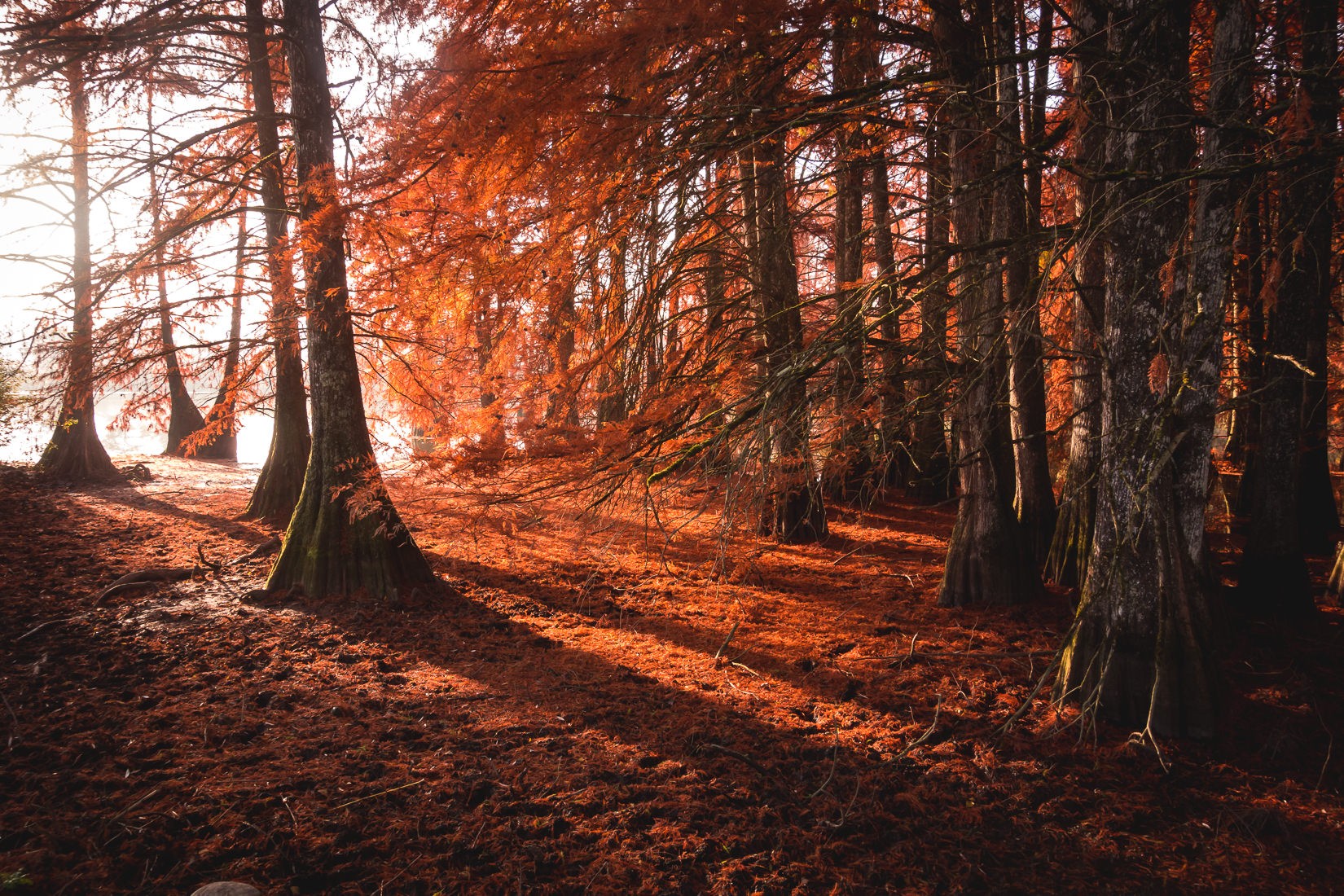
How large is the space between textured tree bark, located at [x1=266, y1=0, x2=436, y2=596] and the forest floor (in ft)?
1.23

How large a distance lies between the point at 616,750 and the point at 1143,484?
3.49 metres

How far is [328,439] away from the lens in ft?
22.1

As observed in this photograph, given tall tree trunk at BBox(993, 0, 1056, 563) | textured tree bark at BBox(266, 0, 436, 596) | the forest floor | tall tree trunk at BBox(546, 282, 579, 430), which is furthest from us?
textured tree bark at BBox(266, 0, 436, 596)

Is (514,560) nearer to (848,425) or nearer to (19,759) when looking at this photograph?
(19,759)

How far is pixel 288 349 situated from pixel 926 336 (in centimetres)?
718

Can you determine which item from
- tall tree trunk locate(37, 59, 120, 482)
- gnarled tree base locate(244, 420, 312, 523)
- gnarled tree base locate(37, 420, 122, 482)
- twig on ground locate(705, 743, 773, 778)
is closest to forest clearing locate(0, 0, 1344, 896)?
twig on ground locate(705, 743, 773, 778)

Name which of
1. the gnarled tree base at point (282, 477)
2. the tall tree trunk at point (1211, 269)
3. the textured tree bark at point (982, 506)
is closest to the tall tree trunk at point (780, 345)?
the textured tree bark at point (982, 506)

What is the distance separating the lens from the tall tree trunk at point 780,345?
12.1 ft

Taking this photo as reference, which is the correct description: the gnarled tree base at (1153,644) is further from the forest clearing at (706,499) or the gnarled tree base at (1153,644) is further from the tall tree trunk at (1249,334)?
the tall tree trunk at (1249,334)

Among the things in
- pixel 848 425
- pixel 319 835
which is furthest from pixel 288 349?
pixel 848 425

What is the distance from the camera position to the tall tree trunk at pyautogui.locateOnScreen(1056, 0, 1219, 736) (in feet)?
12.9

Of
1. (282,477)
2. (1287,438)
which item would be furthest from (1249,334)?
(282,477)

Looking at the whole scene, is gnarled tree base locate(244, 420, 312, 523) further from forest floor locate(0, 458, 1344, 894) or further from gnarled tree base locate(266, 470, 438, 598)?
gnarled tree base locate(266, 470, 438, 598)

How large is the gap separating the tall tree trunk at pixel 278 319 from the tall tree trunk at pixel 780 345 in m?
4.43
